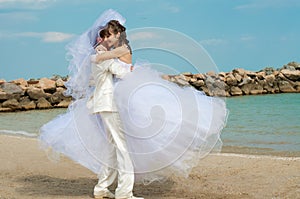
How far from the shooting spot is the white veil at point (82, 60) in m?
6.64

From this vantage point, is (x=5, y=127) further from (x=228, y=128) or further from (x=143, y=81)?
(x=143, y=81)

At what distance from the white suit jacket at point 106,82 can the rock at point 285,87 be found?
112ft

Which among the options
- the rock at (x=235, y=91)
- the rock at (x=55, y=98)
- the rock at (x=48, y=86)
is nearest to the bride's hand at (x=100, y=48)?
the rock at (x=55, y=98)

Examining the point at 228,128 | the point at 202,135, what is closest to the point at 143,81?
the point at 202,135

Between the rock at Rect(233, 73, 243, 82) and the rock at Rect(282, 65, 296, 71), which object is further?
the rock at Rect(282, 65, 296, 71)

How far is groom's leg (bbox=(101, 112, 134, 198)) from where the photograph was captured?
20.6 feet

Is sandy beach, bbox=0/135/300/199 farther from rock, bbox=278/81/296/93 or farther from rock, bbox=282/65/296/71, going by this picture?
rock, bbox=282/65/296/71

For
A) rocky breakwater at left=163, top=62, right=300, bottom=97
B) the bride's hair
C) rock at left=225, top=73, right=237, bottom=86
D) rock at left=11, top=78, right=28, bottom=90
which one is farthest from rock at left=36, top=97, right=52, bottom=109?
the bride's hair

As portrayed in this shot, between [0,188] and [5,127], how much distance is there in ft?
41.3

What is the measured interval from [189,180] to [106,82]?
7.76 ft

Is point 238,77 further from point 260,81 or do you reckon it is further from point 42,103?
point 42,103

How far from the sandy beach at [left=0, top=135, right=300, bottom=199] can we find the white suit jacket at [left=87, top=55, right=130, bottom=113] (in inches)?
50.4

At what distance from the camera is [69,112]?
7.10 meters

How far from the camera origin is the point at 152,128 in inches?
249
